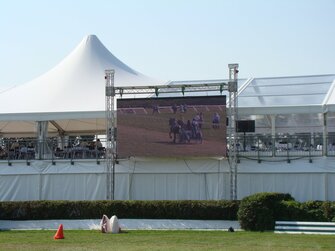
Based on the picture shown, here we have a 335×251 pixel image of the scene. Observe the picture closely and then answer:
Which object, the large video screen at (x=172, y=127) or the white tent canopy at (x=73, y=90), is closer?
the large video screen at (x=172, y=127)

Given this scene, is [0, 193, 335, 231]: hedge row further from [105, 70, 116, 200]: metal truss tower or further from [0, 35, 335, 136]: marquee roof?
[0, 35, 335, 136]: marquee roof

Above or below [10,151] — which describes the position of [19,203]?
below

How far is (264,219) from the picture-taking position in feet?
81.8

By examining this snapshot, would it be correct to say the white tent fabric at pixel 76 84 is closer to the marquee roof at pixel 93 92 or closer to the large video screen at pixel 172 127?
the marquee roof at pixel 93 92

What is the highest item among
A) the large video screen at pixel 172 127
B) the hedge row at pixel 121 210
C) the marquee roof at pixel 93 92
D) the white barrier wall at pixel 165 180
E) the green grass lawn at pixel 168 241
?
the marquee roof at pixel 93 92

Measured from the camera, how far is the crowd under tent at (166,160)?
28.5 m

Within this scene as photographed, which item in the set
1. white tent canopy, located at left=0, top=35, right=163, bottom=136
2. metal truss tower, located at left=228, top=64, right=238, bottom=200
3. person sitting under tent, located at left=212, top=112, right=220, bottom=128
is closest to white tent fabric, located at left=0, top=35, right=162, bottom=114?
white tent canopy, located at left=0, top=35, right=163, bottom=136

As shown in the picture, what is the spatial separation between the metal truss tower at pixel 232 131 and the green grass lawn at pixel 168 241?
3216mm

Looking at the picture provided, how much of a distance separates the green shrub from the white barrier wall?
10.7ft

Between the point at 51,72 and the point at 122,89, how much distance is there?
6.20 m

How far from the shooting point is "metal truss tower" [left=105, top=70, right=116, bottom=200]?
96.1 ft

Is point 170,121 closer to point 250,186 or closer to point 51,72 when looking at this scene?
point 250,186

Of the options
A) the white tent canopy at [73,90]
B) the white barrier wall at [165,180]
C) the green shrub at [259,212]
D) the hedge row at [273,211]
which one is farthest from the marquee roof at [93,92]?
the green shrub at [259,212]

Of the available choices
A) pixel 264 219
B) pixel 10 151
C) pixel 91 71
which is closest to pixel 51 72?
pixel 91 71
